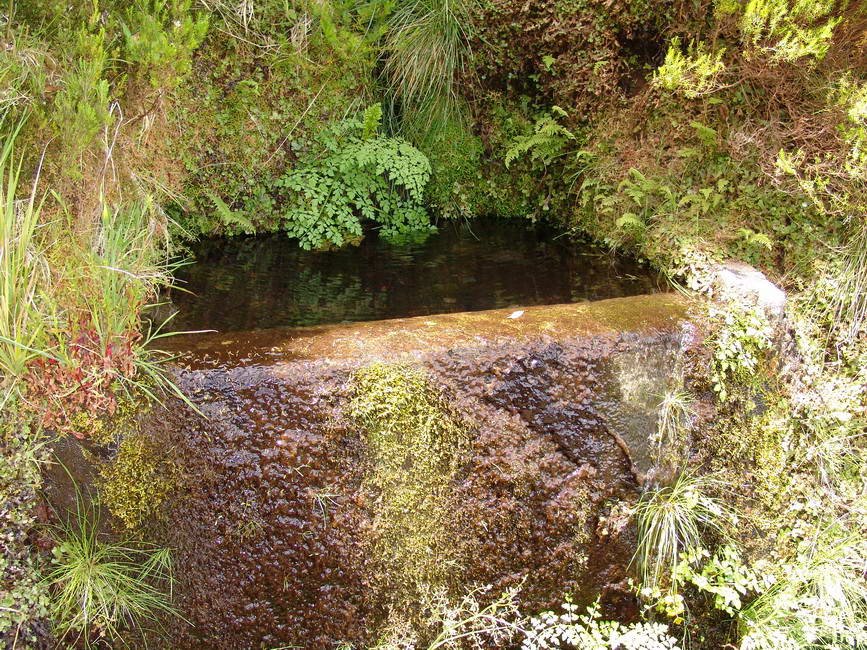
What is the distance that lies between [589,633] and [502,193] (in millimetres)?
3378

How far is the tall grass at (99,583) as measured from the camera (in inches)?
99.7

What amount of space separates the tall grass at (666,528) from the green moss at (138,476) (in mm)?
1992

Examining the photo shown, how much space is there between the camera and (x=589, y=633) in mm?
2949

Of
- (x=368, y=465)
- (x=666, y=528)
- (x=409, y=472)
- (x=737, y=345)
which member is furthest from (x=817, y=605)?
(x=368, y=465)

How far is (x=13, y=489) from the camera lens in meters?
2.49

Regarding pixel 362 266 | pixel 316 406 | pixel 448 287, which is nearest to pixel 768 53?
pixel 448 287

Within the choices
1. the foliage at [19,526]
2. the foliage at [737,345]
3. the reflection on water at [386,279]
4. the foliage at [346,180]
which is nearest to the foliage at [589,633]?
the foliage at [737,345]

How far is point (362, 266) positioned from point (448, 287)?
0.66 m

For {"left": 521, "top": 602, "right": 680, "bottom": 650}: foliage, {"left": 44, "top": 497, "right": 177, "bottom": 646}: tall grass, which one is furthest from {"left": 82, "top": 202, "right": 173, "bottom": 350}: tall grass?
{"left": 521, "top": 602, "right": 680, "bottom": 650}: foliage

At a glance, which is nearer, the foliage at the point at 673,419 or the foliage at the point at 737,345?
the foliage at the point at 673,419

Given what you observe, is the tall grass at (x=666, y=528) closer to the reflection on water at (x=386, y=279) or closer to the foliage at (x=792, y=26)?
the reflection on water at (x=386, y=279)

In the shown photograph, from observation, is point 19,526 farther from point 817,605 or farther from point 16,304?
point 817,605

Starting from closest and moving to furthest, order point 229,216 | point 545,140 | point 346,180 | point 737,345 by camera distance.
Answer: point 737,345 → point 229,216 → point 346,180 → point 545,140

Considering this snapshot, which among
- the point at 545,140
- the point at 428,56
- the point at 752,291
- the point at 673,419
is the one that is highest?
the point at 428,56
